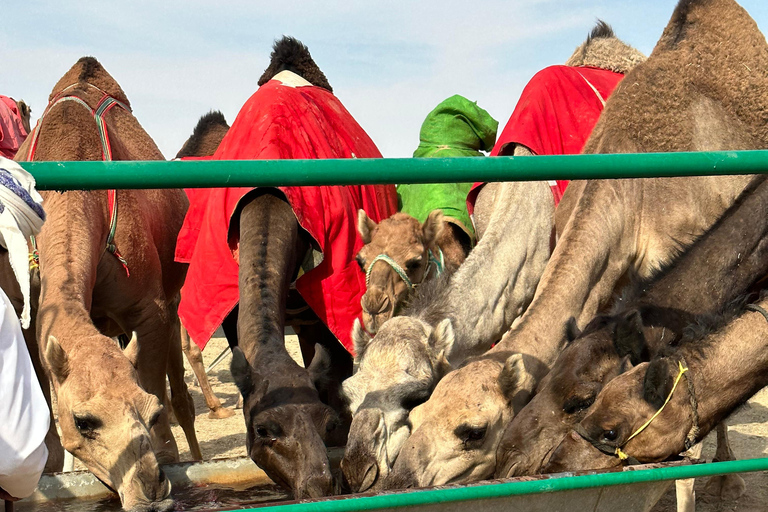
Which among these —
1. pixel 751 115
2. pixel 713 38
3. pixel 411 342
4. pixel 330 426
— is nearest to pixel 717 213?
pixel 751 115

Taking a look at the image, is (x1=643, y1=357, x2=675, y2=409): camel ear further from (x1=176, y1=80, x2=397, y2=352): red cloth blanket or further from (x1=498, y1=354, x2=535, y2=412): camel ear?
(x1=176, y1=80, x2=397, y2=352): red cloth blanket

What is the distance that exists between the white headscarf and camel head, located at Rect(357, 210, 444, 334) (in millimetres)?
2939

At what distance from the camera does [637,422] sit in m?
2.92

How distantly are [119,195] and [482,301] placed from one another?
84.4 inches

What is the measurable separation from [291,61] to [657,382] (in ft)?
13.4

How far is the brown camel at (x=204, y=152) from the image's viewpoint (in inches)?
310

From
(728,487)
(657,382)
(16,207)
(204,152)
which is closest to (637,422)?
(657,382)

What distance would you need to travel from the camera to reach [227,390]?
30.3ft

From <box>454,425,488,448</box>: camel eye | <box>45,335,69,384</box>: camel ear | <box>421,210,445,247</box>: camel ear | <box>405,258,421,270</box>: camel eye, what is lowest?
<box>454,425,488,448</box>: camel eye

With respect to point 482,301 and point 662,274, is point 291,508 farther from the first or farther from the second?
point 482,301

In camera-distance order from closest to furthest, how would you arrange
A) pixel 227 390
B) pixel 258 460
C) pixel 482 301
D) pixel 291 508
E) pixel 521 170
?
pixel 291 508 < pixel 521 170 < pixel 258 460 < pixel 482 301 < pixel 227 390

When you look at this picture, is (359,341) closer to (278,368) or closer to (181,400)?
(278,368)

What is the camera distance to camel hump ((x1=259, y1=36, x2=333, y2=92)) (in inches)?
247

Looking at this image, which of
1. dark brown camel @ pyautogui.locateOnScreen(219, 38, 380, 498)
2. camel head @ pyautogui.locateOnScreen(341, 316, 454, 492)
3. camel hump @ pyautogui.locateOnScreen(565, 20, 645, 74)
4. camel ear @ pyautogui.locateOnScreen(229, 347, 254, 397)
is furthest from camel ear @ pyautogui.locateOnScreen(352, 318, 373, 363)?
camel hump @ pyautogui.locateOnScreen(565, 20, 645, 74)
